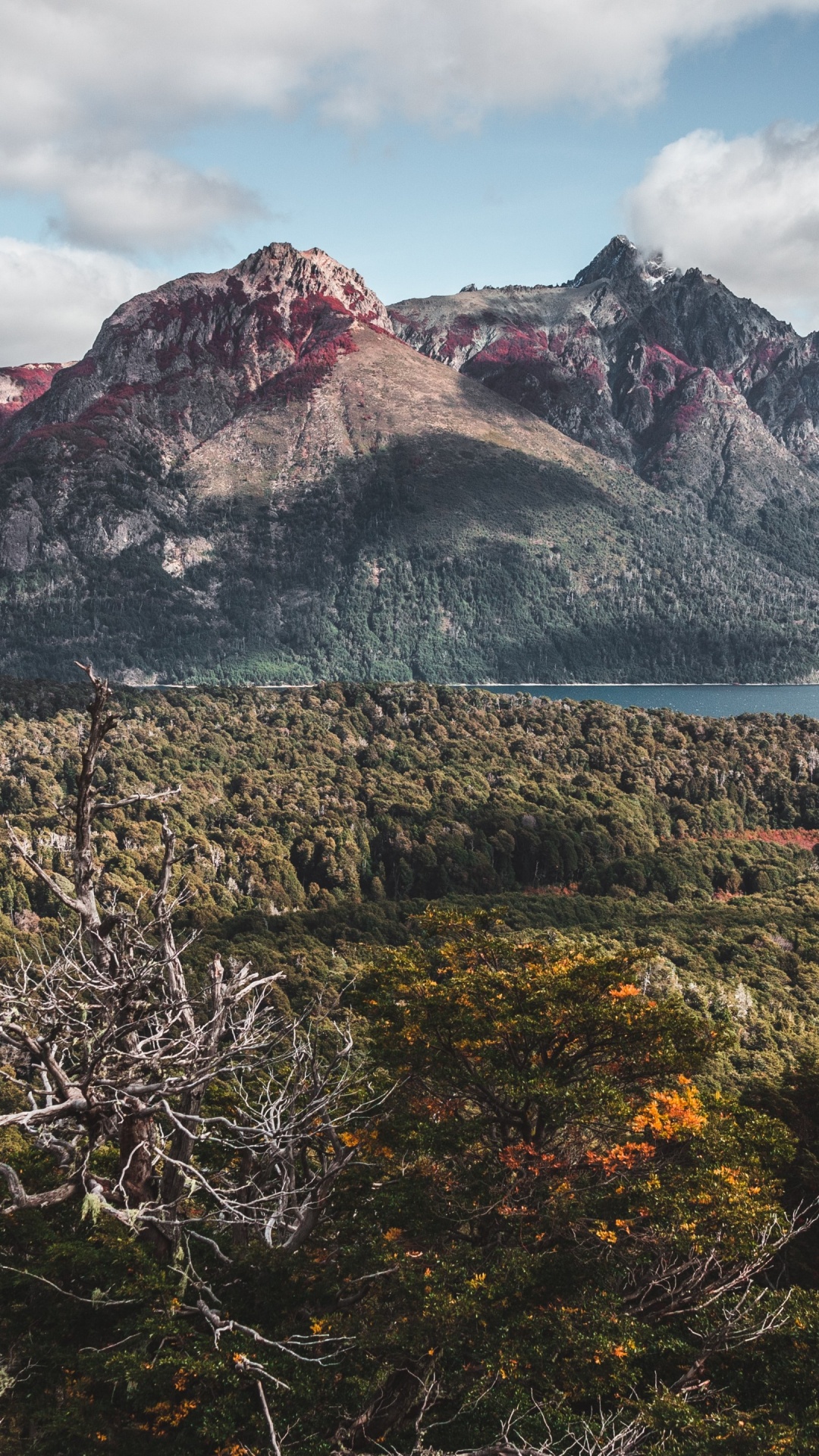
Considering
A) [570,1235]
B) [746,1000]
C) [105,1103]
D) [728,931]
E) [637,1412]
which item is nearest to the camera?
[105,1103]

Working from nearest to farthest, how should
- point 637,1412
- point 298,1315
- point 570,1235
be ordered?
1. point 637,1412
2. point 298,1315
3. point 570,1235

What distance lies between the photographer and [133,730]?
4798 inches

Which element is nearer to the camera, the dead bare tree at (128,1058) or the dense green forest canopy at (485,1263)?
the dead bare tree at (128,1058)

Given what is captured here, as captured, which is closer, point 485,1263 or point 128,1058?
point 128,1058

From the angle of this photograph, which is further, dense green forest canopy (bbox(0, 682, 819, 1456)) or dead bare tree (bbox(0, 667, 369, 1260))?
dense green forest canopy (bbox(0, 682, 819, 1456))

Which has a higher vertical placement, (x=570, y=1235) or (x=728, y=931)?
(x=570, y=1235)

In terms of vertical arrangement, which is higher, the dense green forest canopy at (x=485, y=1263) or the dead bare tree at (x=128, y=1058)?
the dead bare tree at (x=128, y=1058)

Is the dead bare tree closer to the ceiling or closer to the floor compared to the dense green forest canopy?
closer to the ceiling

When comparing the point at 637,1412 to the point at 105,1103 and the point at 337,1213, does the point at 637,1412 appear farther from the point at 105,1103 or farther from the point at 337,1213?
the point at 105,1103

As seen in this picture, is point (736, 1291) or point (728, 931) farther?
point (728, 931)

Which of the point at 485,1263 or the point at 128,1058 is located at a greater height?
the point at 128,1058

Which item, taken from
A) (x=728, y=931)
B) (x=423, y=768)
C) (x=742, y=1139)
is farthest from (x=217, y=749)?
(x=742, y=1139)

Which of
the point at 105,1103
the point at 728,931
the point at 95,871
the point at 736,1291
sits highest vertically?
the point at 95,871

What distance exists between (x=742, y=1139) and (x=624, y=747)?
104m
